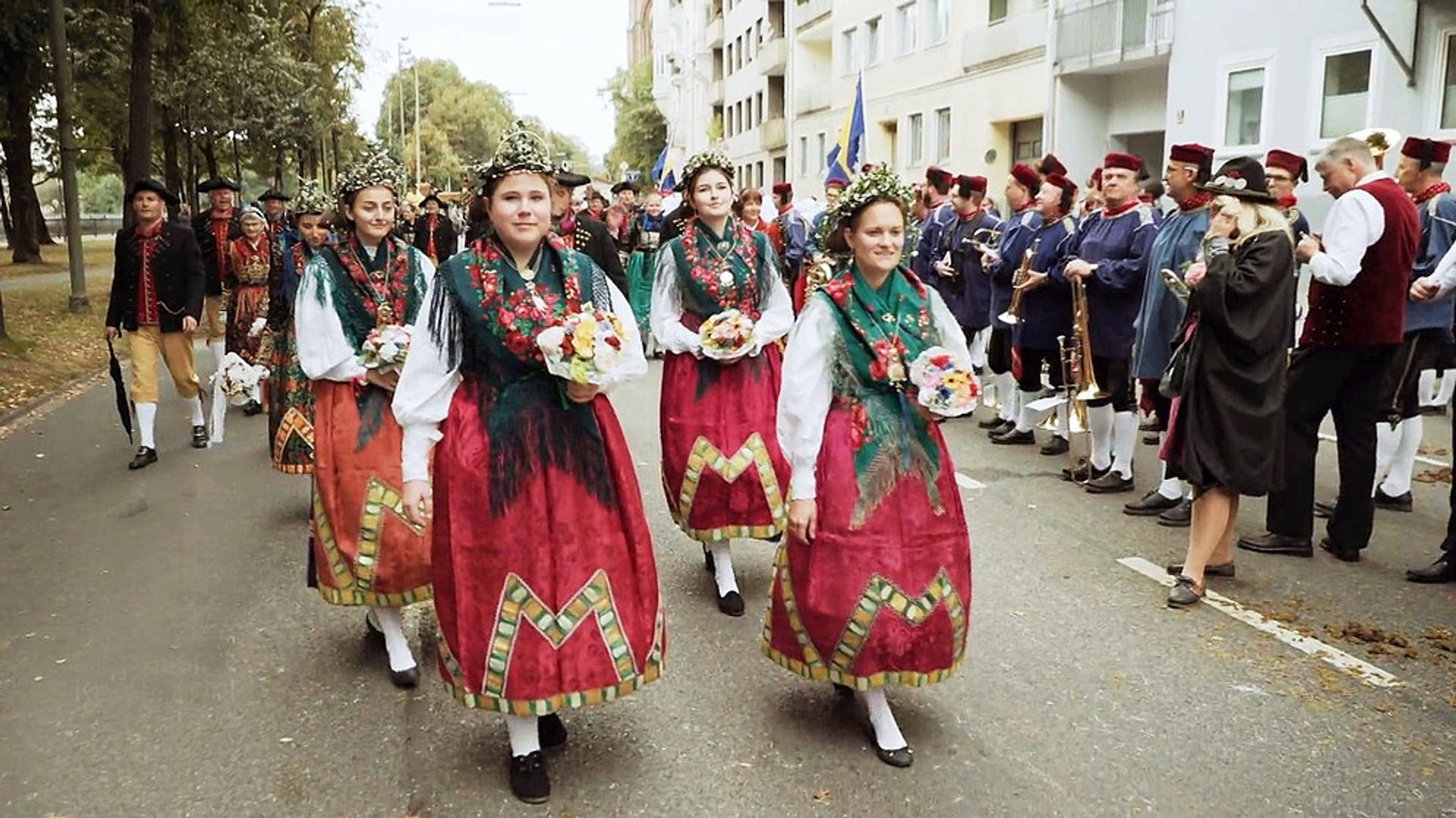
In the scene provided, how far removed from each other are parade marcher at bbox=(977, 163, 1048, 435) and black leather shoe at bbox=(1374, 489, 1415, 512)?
9.59 feet

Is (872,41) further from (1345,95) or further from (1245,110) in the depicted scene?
(1345,95)

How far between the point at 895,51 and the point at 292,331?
28.1 m

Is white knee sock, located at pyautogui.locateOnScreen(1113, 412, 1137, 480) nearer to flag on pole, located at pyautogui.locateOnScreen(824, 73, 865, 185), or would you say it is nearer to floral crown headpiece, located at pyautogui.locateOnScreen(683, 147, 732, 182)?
floral crown headpiece, located at pyautogui.locateOnScreen(683, 147, 732, 182)

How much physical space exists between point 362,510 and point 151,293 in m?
5.61

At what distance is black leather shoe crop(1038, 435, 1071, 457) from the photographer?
9695 millimetres

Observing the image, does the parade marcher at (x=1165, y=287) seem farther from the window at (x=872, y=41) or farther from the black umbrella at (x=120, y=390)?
the window at (x=872, y=41)

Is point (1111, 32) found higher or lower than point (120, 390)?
higher

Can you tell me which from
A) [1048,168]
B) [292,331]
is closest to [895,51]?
[1048,168]

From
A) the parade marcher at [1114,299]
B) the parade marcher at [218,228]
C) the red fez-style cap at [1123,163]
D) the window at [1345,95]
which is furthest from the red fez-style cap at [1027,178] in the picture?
the window at [1345,95]

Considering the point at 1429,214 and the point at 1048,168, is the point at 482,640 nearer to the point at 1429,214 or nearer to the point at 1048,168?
the point at 1048,168

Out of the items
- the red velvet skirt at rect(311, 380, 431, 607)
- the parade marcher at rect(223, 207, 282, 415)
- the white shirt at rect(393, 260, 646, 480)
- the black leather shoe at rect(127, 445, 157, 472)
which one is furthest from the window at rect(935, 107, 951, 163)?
the white shirt at rect(393, 260, 646, 480)

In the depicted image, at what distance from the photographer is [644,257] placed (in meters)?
17.4

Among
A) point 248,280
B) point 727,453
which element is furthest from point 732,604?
point 248,280

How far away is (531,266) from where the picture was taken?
4027 millimetres
